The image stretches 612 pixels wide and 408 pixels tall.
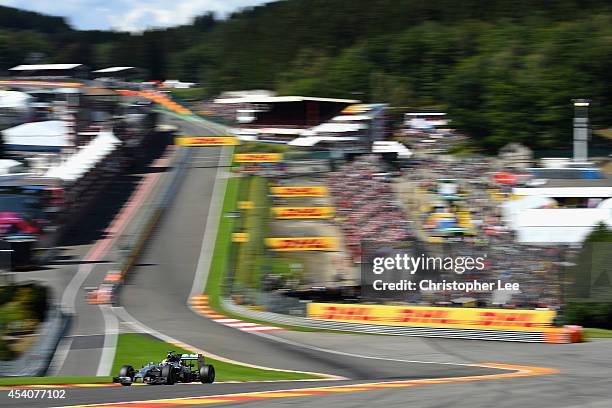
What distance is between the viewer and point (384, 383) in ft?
42.4

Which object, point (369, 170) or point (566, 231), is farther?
point (369, 170)

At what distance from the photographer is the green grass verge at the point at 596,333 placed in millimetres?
20087

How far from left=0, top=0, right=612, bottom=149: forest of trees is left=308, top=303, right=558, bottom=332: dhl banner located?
48179 millimetres

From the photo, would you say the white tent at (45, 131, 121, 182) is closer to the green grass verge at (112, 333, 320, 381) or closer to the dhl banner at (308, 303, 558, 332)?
the green grass verge at (112, 333, 320, 381)

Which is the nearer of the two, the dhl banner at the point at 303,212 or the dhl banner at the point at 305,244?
the dhl banner at the point at 305,244

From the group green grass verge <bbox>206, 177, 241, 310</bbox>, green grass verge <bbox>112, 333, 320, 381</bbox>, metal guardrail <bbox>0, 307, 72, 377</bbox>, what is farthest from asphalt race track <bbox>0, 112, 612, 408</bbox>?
metal guardrail <bbox>0, 307, 72, 377</bbox>

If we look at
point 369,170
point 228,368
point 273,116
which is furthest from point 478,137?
point 228,368

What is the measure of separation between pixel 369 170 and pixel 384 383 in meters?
29.1

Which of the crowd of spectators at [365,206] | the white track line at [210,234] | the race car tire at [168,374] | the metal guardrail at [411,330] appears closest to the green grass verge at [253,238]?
the white track line at [210,234]

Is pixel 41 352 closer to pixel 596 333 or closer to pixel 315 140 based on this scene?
pixel 596 333

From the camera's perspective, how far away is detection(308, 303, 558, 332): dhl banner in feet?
64.1

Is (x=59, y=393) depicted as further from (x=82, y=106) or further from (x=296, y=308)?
(x=82, y=106)

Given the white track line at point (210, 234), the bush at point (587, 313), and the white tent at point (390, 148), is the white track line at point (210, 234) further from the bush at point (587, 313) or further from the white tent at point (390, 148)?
the bush at point (587, 313)

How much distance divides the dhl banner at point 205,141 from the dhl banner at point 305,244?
2778cm
